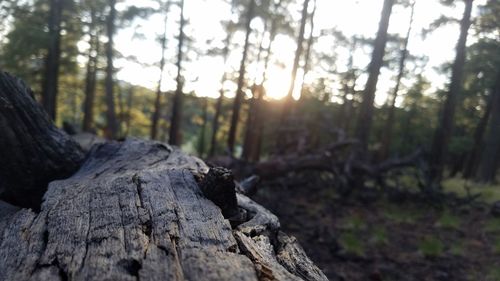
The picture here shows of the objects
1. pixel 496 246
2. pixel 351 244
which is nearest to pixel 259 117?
pixel 351 244

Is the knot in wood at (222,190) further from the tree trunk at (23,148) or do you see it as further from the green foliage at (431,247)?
the green foliage at (431,247)

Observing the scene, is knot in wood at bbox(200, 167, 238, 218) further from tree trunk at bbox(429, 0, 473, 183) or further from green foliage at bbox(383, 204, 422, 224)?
tree trunk at bbox(429, 0, 473, 183)

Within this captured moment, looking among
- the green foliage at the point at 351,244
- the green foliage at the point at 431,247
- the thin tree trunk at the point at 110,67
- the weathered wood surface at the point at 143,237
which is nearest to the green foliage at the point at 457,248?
the green foliage at the point at 431,247

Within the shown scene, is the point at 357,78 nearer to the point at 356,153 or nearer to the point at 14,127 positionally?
the point at 356,153

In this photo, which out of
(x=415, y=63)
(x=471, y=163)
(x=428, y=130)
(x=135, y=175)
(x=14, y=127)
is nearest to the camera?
(x=135, y=175)

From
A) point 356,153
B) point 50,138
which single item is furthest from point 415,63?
point 50,138

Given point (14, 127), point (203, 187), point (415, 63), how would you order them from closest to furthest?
point (203, 187) → point (14, 127) → point (415, 63)

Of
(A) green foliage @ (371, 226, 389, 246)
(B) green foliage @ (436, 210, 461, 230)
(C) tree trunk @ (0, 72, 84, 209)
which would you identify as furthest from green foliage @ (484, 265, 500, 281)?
(C) tree trunk @ (0, 72, 84, 209)
